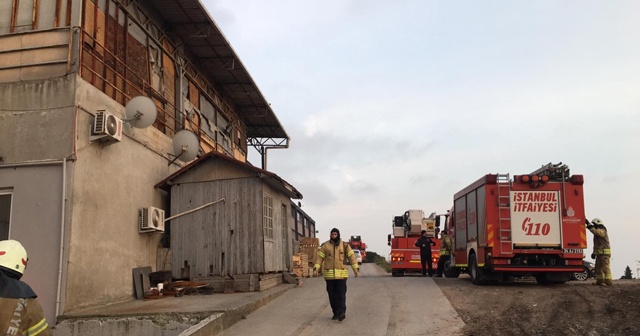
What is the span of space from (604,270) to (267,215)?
9.29 meters

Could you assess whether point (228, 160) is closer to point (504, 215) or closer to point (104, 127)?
point (104, 127)

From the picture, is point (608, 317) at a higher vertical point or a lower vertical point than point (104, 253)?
lower

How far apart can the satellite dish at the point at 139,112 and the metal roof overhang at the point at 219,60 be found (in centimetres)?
489

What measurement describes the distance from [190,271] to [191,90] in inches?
313

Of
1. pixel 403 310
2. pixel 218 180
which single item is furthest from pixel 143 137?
pixel 403 310

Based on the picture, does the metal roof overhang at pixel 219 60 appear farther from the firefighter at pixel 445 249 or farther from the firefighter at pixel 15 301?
the firefighter at pixel 15 301

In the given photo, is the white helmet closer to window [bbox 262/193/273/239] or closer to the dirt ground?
the dirt ground

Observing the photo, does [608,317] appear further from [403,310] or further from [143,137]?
[143,137]

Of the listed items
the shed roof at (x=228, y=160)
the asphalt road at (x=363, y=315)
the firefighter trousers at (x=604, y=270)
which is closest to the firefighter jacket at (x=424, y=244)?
the asphalt road at (x=363, y=315)

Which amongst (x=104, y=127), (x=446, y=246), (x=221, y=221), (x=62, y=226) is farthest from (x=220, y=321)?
(x=446, y=246)

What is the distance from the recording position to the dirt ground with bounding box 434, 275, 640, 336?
31.3 ft

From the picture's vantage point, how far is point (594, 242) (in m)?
15.7

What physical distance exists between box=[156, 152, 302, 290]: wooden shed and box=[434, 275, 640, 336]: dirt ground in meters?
5.11

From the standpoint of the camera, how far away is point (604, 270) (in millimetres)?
14906
